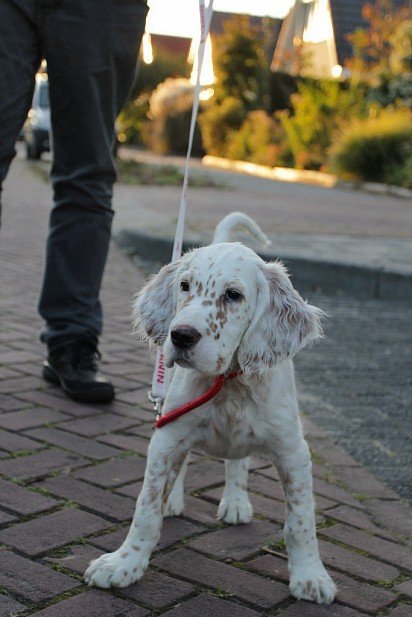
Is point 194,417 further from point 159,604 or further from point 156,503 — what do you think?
point 159,604

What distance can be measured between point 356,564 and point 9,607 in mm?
1046

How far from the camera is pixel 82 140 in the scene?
159 inches

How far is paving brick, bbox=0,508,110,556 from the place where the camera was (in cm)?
268

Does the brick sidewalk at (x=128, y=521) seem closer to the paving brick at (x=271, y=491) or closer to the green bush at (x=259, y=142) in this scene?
the paving brick at (x=271, y=491)

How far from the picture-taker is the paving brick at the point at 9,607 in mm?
2277

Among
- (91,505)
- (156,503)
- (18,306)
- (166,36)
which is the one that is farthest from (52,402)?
(166,36)

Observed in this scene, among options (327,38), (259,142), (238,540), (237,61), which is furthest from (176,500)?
(327,38)

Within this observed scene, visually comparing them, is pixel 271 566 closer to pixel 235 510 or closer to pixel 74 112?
pixel 235 510

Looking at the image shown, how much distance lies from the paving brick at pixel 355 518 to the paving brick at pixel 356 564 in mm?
203

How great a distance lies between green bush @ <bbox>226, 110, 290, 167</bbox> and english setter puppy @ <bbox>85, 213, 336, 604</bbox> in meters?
23.4

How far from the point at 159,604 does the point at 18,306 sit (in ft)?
12.8

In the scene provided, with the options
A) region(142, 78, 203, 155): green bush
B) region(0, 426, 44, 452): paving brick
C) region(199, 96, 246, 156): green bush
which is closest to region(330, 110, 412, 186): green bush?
region(199, 96, 246, 156): green bush

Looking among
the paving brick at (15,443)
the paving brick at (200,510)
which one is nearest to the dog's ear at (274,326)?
the paving brick at (200,510)

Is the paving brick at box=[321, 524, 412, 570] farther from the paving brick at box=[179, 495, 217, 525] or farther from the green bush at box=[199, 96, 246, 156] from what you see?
the green bush at box=[199, 96, 246, 156]
